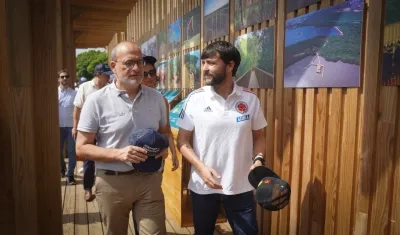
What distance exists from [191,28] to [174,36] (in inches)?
46.2

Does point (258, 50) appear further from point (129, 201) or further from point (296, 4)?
point (129, 201)

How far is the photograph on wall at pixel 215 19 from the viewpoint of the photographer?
3.99 metres

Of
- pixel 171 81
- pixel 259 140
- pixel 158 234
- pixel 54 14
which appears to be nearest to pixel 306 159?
pixel 259 140

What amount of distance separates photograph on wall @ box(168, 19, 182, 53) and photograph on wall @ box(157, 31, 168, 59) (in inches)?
15.0

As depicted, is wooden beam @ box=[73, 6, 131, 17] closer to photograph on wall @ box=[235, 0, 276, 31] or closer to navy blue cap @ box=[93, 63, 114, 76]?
navy blue cap @ box=[93, 63, 114, 76]

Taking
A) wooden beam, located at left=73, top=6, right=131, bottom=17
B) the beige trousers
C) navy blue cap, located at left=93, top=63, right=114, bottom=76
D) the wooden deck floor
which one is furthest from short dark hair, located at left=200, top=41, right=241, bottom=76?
wooden beam, located at left=73, top=6, right=131, bottom=17

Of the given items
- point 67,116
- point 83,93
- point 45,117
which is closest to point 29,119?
point 45,117

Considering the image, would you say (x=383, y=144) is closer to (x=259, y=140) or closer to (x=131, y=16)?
(x=259, y=140)

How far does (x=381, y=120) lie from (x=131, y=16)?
10707mm

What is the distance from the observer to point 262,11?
3.24 metres

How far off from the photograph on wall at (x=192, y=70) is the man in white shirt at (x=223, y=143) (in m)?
2.59

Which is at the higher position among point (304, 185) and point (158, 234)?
point (304, 185)

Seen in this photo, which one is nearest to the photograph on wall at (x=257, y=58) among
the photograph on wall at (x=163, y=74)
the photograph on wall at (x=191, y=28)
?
the photograph on wall at (x=191, y=28)

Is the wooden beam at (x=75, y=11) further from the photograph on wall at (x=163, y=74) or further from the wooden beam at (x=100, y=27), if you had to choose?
the photograph on wall at (x=163, y=74)
